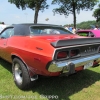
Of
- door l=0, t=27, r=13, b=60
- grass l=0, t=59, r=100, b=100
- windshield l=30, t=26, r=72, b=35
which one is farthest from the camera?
door l=0, t=27, r=13, b=60

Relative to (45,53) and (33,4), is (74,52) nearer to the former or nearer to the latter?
(45,53)

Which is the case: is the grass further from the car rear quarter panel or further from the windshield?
the windshield

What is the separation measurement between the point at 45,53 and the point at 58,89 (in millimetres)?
1232

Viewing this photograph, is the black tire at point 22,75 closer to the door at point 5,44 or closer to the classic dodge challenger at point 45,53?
the classic dodge challenger at point 45,53

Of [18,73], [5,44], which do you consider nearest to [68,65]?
[18,73]

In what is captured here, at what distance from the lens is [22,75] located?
12.1ft

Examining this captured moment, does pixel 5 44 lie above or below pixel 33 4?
below

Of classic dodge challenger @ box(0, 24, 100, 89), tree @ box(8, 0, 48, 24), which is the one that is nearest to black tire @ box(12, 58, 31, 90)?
classic dodge challenger @ box(0, 24, 100, 89)

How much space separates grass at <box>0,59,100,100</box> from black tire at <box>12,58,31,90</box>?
131 millimetres

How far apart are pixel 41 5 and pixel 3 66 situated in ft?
70.2

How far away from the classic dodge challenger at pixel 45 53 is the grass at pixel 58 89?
246 mm

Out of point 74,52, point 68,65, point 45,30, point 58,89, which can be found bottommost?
point 58,89

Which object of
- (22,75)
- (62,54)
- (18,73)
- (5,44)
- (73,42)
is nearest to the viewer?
(62,54)

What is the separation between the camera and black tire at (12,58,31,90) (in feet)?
11.9
